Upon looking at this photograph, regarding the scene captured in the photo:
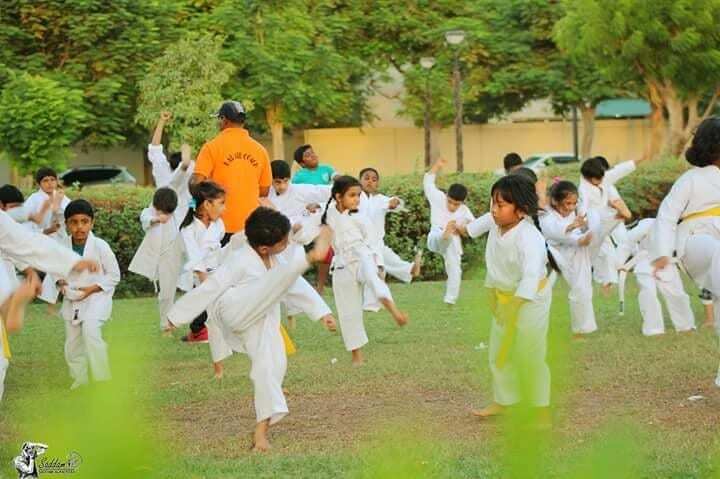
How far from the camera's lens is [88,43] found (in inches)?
1217

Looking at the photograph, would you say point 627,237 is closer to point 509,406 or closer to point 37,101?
point 509,406

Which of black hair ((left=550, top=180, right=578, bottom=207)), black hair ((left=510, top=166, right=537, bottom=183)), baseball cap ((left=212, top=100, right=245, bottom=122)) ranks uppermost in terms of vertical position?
baseball cap ((left=212, top=100, right=245, bottom=122))

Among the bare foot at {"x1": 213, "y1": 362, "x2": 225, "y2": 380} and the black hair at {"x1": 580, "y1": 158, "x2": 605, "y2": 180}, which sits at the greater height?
the black hair at {"x1": 580, "y1": 158, "x2": 605, "y2": 180}

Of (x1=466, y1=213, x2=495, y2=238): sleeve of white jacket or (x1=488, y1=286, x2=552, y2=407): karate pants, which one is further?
(x1=466, y1=213, x2=495, y2=238): sleeve of white jacket

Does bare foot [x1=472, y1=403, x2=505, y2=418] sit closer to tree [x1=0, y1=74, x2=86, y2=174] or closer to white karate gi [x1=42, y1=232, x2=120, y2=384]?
white karate gi [x1=42, y1=232, x2=120, y2=384]

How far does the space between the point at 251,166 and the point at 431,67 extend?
91.5 feet

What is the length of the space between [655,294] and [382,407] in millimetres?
4303

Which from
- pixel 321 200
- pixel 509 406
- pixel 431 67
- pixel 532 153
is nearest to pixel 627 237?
pixel 321 200

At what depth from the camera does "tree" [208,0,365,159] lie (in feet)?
113

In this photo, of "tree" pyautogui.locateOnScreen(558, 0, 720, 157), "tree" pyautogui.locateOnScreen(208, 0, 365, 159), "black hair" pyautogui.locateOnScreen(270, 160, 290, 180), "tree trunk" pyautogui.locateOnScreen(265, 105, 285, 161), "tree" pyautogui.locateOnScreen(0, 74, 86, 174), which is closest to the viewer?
"black hair" pyautogui.locateOnScreen(270, 160, 290, 180)

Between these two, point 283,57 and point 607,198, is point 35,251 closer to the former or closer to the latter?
point 607,198

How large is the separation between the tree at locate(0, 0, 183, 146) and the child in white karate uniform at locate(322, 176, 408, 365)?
Answer: 794 inches

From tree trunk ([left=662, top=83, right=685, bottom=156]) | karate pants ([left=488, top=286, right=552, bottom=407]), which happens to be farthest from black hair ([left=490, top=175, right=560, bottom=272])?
tree trunk ([left=662, top=83, right=685, bottom=156])

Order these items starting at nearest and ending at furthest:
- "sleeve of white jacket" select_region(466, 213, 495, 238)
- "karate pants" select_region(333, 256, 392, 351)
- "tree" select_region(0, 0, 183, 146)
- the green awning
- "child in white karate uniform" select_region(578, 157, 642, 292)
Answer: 1. "sleeve of white jacket" select_region(466, 213, 495, 238)
2. "karate pants" select_region(333, 256, 392, 351)
3. "child in white karate uniform" select_region(578, 157, 642, 292)
4. "tree" select_region(0, 0, 183, 146)
5. the green awning
